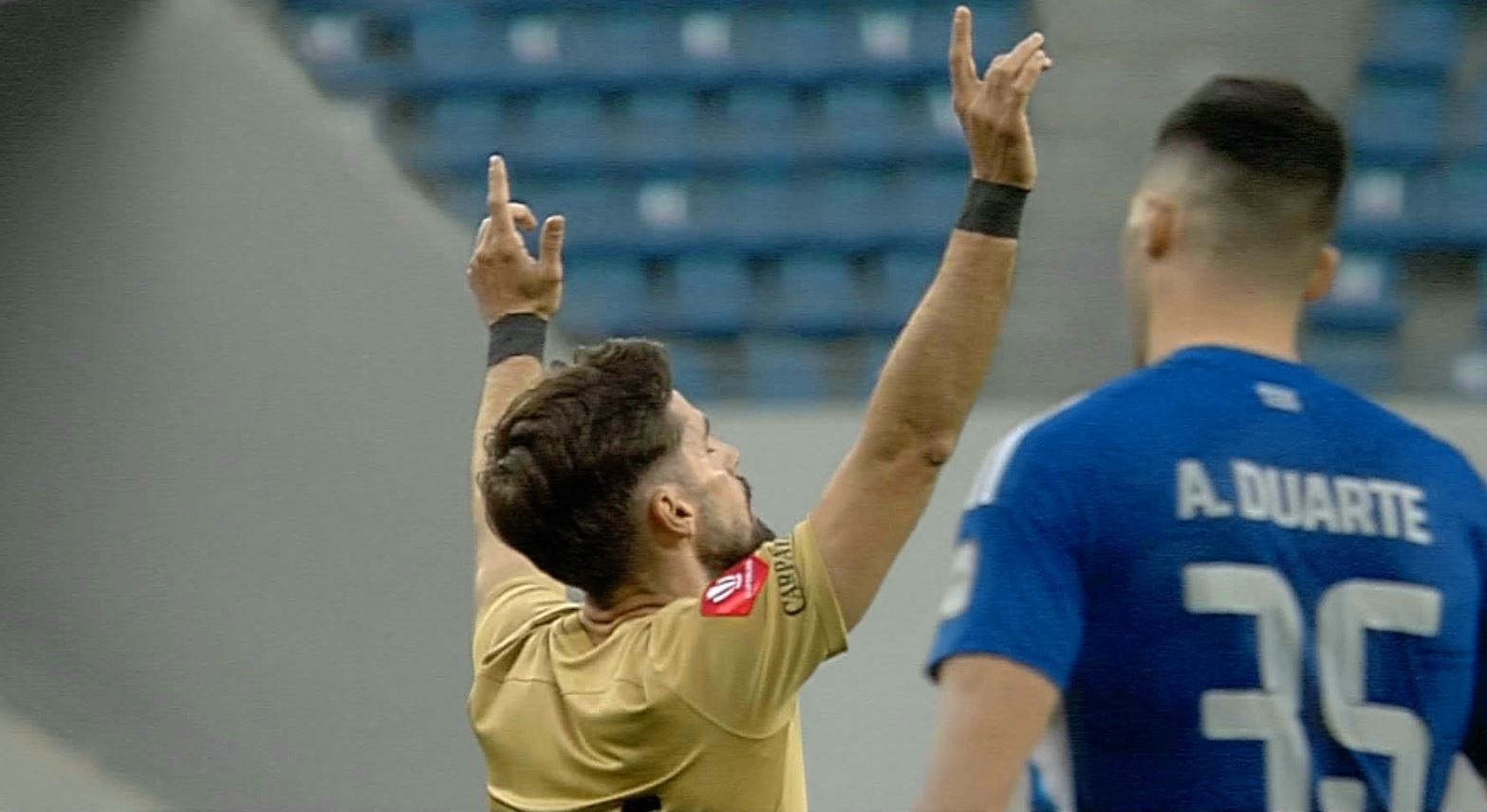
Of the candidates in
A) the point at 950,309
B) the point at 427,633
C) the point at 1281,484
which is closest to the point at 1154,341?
the point at 1281,484

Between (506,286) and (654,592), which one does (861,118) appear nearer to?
(506,286)

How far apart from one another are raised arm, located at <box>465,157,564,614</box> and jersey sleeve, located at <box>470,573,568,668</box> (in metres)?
0.09

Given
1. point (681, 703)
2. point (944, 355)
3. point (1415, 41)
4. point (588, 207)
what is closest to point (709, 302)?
point (588, 207)

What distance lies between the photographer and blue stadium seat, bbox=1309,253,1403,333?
14.2ft

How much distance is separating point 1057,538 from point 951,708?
0.42ft

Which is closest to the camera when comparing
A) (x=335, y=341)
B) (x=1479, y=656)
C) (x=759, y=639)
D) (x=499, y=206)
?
(x=1479, y=656)

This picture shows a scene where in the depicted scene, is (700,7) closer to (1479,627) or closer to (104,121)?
(104,121)

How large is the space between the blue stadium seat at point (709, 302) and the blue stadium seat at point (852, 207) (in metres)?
0.22

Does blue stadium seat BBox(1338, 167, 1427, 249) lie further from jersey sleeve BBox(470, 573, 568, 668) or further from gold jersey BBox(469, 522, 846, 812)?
gold jersey BBox(469, 522, 846, 812)

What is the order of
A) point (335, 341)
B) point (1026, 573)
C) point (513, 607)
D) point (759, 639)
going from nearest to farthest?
point (1026, 573)
point (759, 639)
point (513, 607)
point (335, 341)

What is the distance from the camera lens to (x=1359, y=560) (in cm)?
136

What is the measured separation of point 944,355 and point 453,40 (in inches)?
135

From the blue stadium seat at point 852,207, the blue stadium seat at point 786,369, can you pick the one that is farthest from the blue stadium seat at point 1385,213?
the blue stadium seat at point 786,369

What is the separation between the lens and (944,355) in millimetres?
1663
